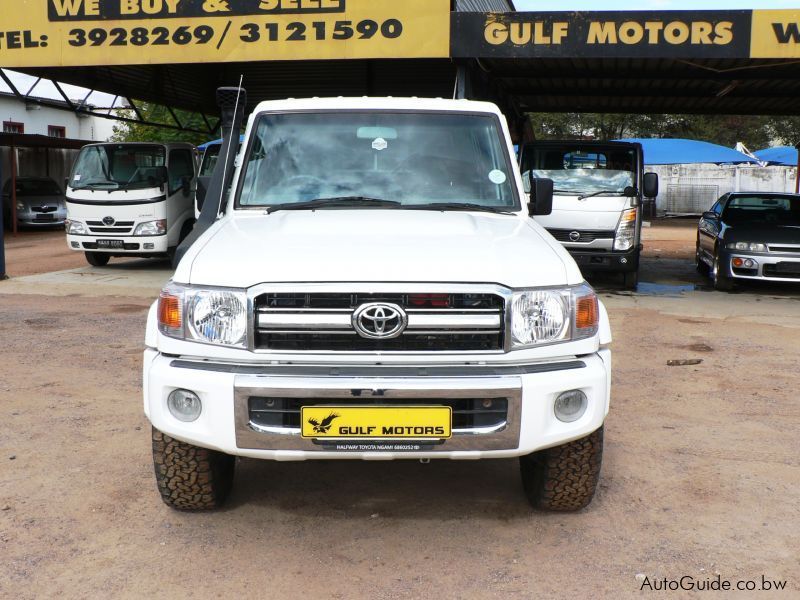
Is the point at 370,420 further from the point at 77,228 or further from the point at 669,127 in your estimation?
the point at 669,127

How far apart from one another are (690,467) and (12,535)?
11.3 feet

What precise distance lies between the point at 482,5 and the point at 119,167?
8130mm

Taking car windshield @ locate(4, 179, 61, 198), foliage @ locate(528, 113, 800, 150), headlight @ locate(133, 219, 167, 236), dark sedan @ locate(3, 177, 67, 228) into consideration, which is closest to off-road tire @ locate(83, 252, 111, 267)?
headlight @ locate(133, 219, 167, 236)

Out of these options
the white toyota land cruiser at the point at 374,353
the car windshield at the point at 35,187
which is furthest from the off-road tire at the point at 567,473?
the car windshield at the point at 35,187

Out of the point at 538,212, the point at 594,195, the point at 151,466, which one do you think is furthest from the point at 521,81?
the point at 151,466

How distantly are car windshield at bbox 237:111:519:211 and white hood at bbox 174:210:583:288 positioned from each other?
0.41m

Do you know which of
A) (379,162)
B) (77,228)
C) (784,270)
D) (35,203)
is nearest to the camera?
(379,162)

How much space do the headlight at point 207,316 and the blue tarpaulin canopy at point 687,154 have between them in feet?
83.7

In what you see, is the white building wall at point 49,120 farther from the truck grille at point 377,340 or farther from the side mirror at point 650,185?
the truck grille at point 377,340

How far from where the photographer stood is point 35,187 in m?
23.9

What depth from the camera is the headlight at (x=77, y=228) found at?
45.7 ft

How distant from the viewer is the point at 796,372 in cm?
735

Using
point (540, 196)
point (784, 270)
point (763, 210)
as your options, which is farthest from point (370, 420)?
point (763, 210)

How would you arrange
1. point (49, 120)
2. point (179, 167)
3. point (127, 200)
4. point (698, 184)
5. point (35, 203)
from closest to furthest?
point (127, 200) < point (179, 167) < point (35, 203) < point (49, 120) < point (698, 184)
